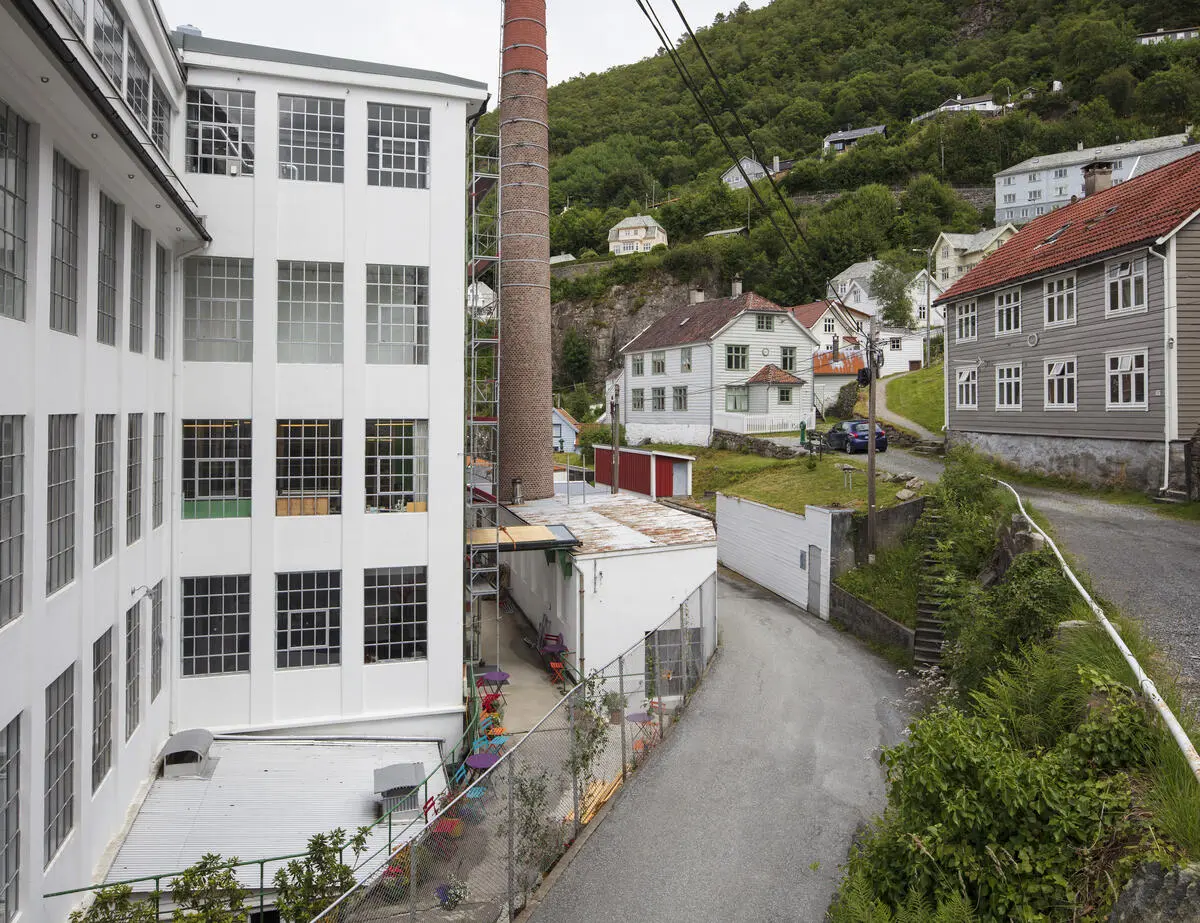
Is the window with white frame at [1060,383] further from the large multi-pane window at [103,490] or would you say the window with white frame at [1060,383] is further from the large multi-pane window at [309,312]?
the large multi-pane window at [103,490]

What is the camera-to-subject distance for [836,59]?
12569 cm

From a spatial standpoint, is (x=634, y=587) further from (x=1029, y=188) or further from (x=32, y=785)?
(x=1029, y=188)

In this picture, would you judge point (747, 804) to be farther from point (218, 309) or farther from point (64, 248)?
point (218, 309)

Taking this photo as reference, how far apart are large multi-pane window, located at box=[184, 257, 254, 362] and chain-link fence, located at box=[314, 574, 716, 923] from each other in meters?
8.21

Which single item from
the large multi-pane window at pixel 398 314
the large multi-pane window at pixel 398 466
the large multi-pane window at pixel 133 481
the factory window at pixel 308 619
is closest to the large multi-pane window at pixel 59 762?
the large multi-pane window at pixel 133 481

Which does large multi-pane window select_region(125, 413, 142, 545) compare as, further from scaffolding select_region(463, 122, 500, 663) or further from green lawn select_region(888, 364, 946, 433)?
green lawn select_region(888, 364, 946, 433)

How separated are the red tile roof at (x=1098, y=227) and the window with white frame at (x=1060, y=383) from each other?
264cm

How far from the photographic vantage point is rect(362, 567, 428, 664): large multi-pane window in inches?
571

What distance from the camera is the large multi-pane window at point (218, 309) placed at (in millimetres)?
13820

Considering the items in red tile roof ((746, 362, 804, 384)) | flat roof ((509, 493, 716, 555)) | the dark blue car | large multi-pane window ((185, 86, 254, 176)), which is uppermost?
large multi-pane window ((185, 86, 254, 176))

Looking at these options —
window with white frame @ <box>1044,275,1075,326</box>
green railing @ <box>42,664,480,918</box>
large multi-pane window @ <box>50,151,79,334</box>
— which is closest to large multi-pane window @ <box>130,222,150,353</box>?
large multi-pane window @ <box>50,151,79,334</box>

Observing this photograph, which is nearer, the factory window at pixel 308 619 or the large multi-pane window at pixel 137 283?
the large multi-pane window at pixel 137 283

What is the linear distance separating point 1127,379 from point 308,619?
20.2 meters

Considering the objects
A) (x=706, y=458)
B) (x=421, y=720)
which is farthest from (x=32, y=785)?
(x=706, y=458)
